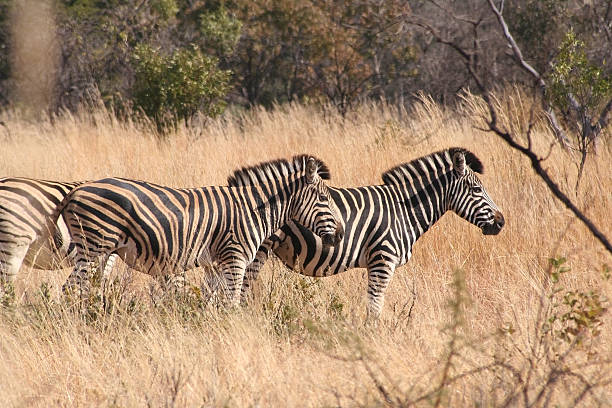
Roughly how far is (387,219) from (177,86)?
824 cm

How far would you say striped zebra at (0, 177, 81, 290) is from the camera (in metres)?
5.61

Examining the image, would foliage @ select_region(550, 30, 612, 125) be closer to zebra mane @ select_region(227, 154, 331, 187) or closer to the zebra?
zebra mane @ select_region(227, 154, 331, 187)

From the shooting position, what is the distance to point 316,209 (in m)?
5.73

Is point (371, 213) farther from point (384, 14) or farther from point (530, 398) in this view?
point (384, 14)

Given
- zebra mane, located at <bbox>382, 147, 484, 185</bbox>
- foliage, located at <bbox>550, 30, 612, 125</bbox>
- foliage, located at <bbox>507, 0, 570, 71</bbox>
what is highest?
foliage, located at <bbox>507, 0, 570, 71</bbox>

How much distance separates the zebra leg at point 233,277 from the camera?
552cm

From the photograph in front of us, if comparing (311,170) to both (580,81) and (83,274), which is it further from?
(580,81)

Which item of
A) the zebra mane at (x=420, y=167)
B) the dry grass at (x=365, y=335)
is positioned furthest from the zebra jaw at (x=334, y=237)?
the zebra mane at (x=420, y=167)

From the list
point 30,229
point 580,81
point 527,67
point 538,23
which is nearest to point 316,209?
point 30,229

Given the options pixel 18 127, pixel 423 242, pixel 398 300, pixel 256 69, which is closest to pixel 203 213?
pixel 398 300

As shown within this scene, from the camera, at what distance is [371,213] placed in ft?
19.4

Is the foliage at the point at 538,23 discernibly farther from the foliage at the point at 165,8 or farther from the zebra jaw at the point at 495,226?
the zebra jaw at the point at 495,226

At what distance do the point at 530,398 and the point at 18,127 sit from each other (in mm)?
12052

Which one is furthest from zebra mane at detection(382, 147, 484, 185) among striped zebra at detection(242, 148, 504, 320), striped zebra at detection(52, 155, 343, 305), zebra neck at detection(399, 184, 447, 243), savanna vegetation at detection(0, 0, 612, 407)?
striped zebra at detection(52, 155, 343, 305)
